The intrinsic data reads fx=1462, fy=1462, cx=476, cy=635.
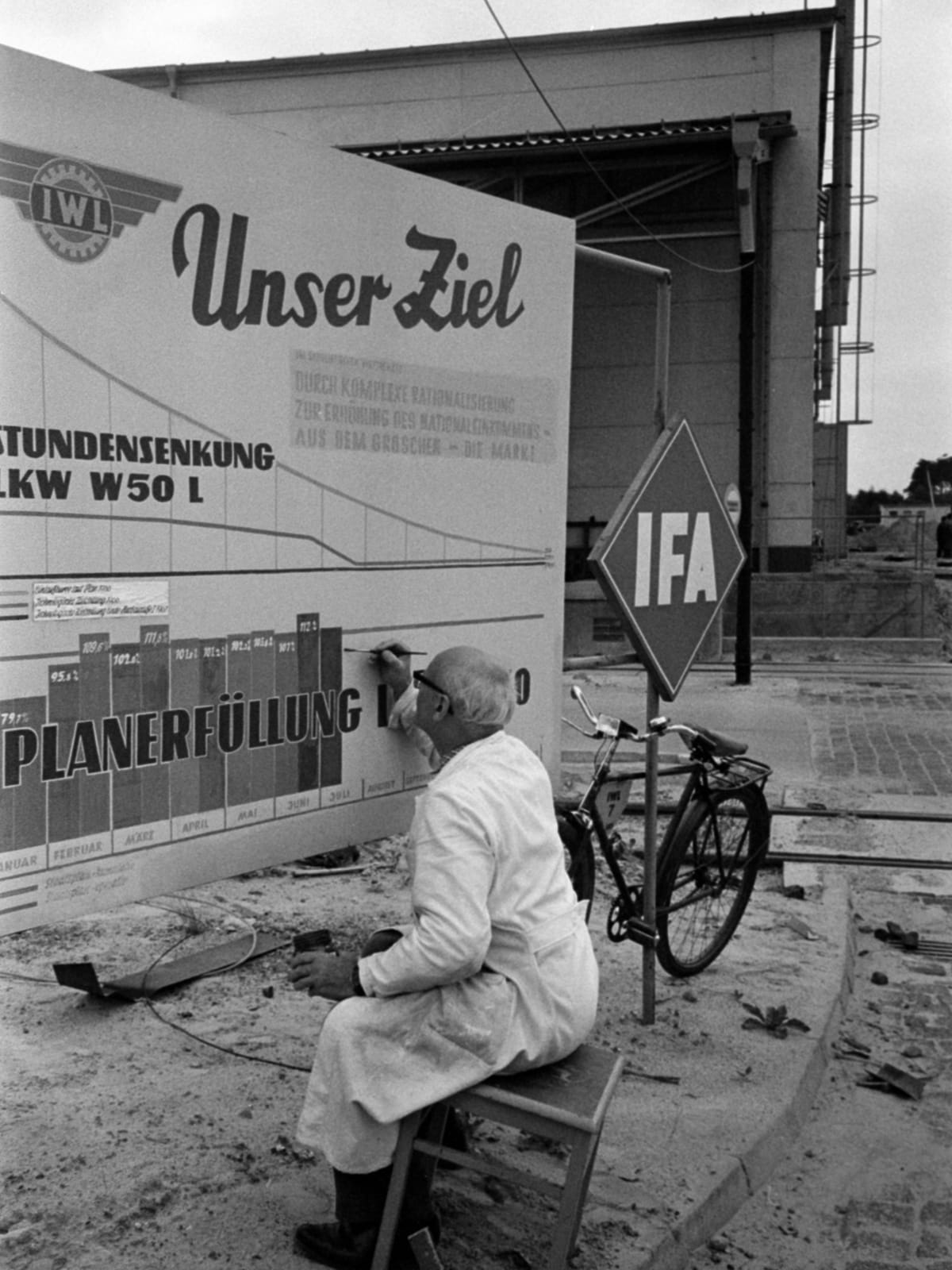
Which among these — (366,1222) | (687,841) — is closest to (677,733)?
(687,841)

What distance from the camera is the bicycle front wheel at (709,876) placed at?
221 inches

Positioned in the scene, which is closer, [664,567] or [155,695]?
[155,695]

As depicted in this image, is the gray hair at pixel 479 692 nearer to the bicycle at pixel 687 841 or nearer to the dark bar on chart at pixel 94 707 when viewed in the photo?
the dark bar on chart at pixel 94 707

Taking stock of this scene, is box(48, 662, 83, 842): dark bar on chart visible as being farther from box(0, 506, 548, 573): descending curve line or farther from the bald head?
the bald head

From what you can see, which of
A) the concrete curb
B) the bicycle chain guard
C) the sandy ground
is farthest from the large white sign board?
the concrete curb

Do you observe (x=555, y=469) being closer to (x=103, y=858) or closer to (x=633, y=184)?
(x=103, y=858)

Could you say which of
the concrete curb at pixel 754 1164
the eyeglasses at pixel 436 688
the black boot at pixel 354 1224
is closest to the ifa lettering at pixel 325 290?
the eyeglasses at pixel 436 688

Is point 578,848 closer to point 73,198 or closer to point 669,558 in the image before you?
point 669,558

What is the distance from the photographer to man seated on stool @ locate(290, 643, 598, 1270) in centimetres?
320

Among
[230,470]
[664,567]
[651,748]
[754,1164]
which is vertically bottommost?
[754,1164]

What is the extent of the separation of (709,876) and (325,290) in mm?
3064

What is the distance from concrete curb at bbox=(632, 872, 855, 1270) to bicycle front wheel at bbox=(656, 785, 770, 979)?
55cm

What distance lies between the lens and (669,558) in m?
5.25

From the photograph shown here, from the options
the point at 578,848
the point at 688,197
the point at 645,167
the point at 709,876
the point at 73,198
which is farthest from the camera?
the point at 688,197
